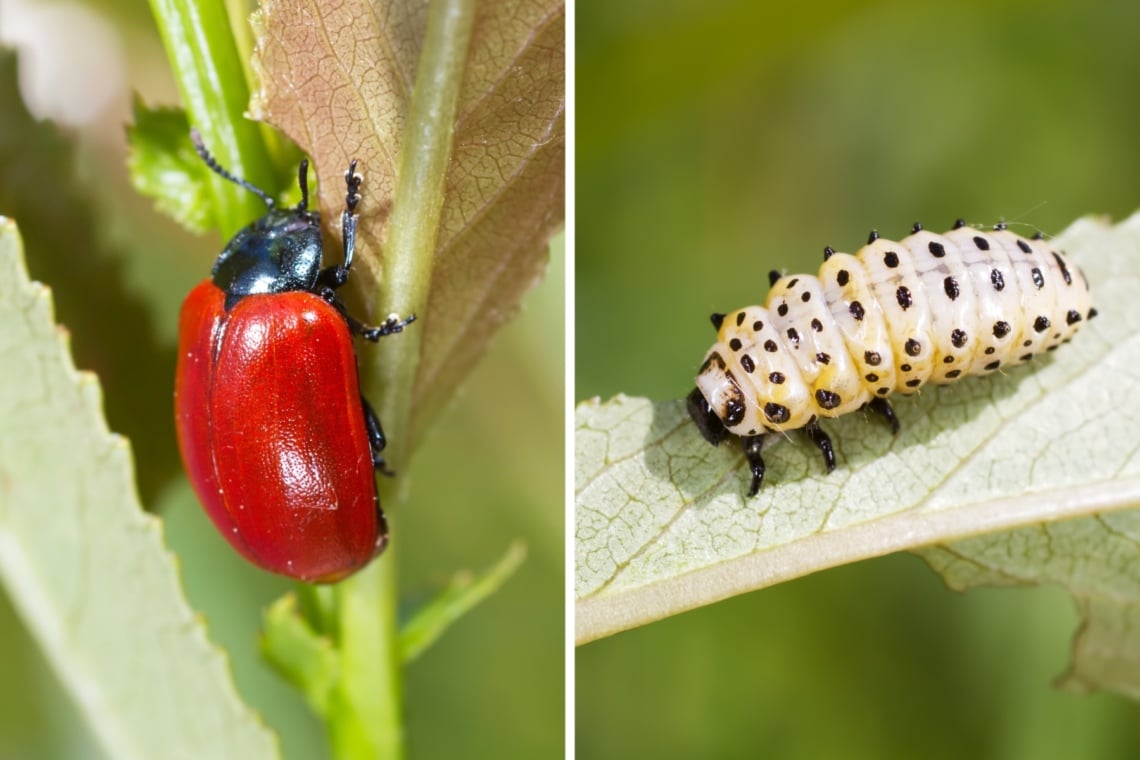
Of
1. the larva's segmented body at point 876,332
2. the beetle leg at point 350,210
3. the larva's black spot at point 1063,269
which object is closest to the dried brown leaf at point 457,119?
the beetle leg at point 350,210

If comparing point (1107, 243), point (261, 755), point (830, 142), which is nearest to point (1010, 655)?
point (1107, 243)

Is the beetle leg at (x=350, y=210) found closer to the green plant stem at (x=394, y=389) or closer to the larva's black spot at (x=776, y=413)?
the green plant stem at (x=394, y=389)

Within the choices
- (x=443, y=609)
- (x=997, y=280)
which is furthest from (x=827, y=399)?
(x=443, y=609)

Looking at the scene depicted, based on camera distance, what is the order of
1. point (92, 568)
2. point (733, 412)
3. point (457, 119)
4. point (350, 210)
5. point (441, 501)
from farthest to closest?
1. point (441, 501)
2. point (733, 412)
3. point (350, 210)
4. point (457, 119)
5. point (92, 568)

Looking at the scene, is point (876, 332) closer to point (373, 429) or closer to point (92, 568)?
point (373, 429)

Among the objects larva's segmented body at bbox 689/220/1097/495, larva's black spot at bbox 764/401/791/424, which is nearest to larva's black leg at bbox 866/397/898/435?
larva's segmented body at bbox 689/220/1097/495

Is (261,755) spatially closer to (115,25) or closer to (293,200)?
(293,200)
